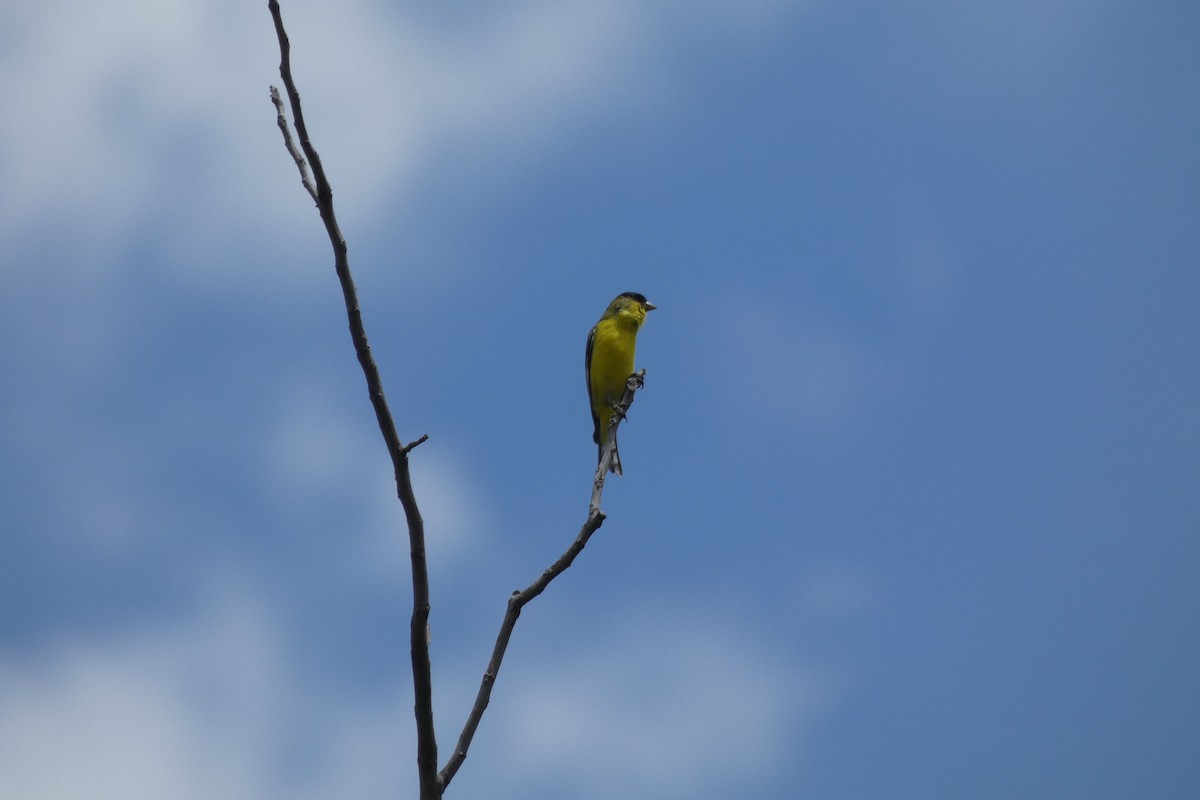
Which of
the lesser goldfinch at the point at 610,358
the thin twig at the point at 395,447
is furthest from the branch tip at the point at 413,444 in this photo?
the lesser goldfinch at the point at 610,358

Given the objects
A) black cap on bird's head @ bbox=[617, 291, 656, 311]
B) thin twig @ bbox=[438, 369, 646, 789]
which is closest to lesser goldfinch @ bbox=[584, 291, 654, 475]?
black cap on bird's head @ bbox=[617, 291, 656, 311]

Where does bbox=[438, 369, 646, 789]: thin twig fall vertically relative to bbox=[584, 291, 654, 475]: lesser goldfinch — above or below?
below

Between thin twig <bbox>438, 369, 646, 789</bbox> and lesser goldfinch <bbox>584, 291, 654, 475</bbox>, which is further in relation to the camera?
lesser goldfinch <bbox>584, 291, 654, 475</bbox>

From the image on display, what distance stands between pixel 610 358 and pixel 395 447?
8.40 m

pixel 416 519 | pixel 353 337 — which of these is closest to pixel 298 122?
pixel 353 337

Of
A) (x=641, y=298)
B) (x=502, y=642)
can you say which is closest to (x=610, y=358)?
(x=641, y=298)

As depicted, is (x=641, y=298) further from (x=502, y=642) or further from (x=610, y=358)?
(x=502, y=642)

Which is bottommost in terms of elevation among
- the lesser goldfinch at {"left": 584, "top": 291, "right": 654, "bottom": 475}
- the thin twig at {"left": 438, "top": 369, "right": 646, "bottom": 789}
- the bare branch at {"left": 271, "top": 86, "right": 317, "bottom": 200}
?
the thin twig at {"left": 438, "top": 369, "right": 646, "bottom": 789}

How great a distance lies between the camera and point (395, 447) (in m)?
3.64

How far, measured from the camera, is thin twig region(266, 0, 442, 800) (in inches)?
137

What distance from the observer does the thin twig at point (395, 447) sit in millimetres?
3480

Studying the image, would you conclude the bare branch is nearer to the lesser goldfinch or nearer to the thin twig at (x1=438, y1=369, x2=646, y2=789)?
the thin twig at (x1=438, y1=369, x2=646, y2=789)

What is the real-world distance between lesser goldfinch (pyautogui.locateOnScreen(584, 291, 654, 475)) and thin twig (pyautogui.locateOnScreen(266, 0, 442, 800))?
26.2 feet

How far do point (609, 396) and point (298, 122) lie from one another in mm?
8663
